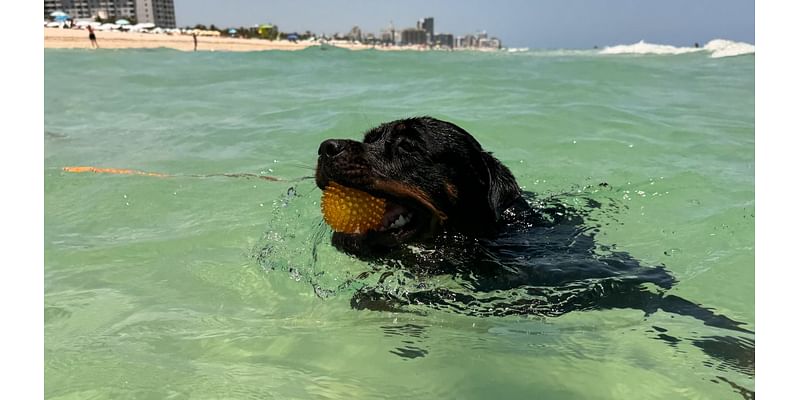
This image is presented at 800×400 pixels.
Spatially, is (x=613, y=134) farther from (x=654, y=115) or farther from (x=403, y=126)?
(x=403, y=126)

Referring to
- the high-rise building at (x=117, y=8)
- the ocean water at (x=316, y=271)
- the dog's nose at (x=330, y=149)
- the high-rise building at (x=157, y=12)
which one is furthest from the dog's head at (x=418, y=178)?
the high-rise building at (x=117, y=8)

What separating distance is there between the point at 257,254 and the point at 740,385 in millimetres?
2940

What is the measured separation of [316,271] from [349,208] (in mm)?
791

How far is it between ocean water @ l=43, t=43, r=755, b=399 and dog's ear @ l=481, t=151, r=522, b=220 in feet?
2.59

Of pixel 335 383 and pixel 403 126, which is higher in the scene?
pixel 403 126

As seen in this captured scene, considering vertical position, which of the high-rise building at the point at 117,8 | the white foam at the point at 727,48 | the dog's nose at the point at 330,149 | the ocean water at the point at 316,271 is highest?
the high-rise building at the point at 117,8

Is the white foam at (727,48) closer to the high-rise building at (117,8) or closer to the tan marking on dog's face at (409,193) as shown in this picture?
the tan marking on dog's face at (409,193)

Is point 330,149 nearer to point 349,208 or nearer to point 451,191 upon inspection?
point 349,208

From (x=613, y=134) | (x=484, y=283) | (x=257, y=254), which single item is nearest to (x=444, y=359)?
(x=484, y=283)

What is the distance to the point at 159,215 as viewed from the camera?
5176 mm

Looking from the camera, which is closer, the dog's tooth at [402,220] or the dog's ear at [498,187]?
the dog's tooth at [402,220]

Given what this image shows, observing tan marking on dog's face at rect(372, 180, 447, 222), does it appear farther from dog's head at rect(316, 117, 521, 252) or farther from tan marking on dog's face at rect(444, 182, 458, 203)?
tan marking on dog's face at rect(444, 182, 458, 203)

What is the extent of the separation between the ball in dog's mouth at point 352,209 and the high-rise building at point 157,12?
154 meters

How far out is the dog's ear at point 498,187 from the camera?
361 centimetres
